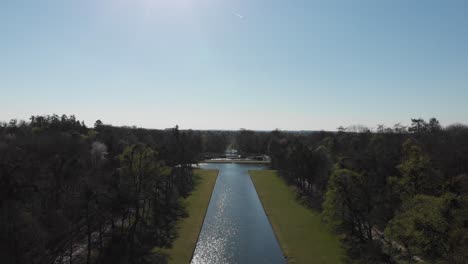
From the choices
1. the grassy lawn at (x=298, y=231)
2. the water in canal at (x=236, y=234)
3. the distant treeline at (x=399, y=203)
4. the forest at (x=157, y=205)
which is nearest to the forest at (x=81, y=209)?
the forest at (x=157, y=205)

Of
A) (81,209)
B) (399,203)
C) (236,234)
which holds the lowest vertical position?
(236,234)

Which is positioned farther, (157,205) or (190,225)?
(157,205)

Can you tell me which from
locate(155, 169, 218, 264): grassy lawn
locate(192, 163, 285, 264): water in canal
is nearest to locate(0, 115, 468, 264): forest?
locate(155, 169, 218, 264): grassy lawn

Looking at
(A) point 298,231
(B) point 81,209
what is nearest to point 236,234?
(A) point 298,231

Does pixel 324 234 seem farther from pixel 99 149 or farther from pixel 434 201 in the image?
pixel 99 149

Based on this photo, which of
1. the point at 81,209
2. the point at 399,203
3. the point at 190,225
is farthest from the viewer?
the point at 190,225

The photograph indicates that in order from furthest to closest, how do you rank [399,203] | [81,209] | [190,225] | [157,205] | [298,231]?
[157,205] < [190,225] < [298,231] < [399,203] < [81,209]

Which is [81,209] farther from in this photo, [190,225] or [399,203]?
[399,203]

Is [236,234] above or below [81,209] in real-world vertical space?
below
